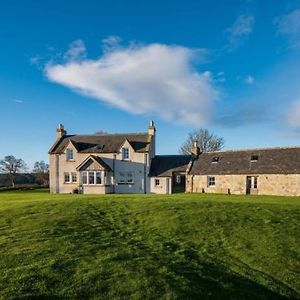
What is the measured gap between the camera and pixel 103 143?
57.3 meters

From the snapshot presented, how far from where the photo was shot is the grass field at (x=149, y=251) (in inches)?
487

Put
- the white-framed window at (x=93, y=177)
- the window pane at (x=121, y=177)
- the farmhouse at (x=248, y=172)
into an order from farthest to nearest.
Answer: the window pane at (x=121, y=177), the white-framed window at (x=93, y=177), the farmhouse at (x=248, y=172)

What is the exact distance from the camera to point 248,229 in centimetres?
2178

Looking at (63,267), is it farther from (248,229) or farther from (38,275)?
(248,229)

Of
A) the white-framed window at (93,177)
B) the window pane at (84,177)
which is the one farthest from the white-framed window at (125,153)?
the window pane at (84,177)

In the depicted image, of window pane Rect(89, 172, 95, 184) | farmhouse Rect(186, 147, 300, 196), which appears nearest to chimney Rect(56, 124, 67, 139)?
window pane Rect(89, 172, 95, 184)

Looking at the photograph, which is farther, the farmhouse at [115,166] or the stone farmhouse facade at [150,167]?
the farmhouse at [115,166]

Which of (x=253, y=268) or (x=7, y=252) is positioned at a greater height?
(x=7, y=252)

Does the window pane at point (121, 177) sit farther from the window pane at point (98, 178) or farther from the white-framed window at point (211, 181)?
the white-framed window at point (211, 181)

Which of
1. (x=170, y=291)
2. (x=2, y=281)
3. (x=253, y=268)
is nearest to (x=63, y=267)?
(x=2, y=281)

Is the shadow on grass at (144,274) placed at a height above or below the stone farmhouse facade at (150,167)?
below

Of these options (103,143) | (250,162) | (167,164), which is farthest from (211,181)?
(103,143)

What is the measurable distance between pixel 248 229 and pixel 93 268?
1174 centimetres

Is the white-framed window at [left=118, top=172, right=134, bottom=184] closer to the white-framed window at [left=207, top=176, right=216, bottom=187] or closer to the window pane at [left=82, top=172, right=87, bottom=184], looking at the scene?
the window pane at [left=82, top=172, right=87, bottom=184]
